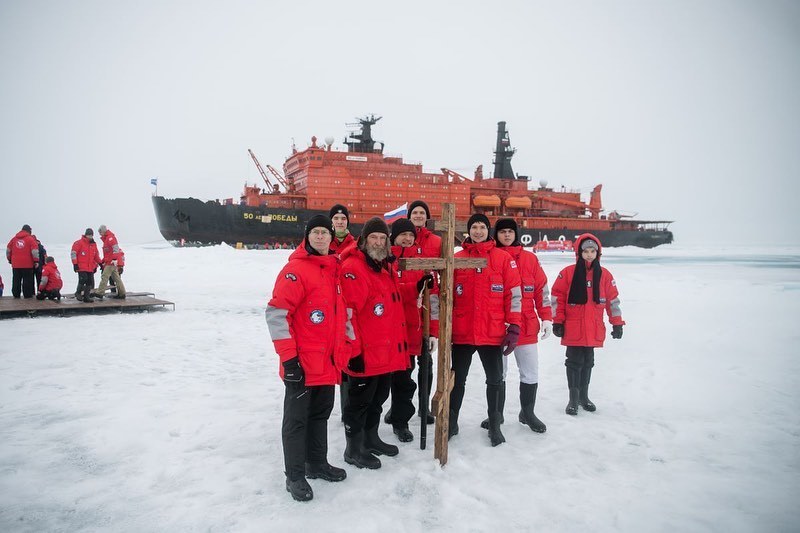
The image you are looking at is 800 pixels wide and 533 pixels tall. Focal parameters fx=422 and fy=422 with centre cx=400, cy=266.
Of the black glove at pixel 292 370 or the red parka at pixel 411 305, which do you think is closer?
the black glove at pixel 292 370

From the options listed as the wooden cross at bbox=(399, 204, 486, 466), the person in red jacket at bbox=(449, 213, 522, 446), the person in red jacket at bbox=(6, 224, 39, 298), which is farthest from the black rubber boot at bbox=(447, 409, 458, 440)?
the person in red jacket at bbox=(6, 224, 39, 298)

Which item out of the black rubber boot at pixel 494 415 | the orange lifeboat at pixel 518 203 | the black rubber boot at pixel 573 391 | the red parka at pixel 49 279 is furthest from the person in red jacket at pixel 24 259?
the orange lifeboat at pixel 518 203

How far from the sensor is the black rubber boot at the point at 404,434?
3.42m

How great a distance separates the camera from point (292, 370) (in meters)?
2.51

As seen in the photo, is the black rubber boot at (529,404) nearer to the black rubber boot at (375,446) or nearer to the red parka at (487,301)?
the red parka at (487,301)

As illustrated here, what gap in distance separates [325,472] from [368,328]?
3.21 feet

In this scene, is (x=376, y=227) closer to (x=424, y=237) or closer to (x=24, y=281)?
(x=424, y=237)

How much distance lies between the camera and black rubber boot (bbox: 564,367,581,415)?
387 cm

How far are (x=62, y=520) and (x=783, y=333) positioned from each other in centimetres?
844

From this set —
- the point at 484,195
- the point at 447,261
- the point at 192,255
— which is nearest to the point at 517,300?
the point at 447,261

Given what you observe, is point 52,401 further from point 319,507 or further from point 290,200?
point 290,200

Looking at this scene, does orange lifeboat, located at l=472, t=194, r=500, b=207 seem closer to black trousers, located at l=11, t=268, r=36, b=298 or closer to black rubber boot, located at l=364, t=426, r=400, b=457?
black trousers, located at l=11, t=268, r=36, b=298

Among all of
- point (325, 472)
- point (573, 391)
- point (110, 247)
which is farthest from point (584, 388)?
point (110, 247)

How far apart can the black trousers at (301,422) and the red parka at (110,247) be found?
7599mm
